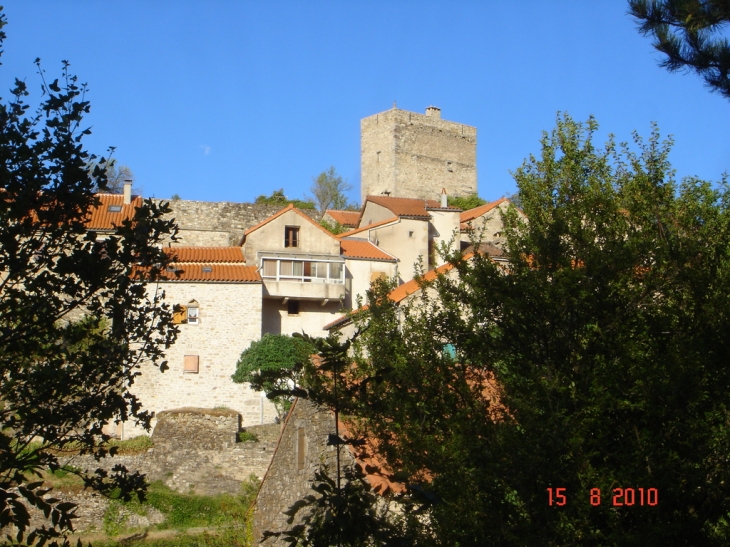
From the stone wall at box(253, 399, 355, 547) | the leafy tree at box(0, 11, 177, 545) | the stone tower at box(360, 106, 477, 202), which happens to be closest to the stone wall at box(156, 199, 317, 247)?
the stone tower at box(360, 106, 477, 202)

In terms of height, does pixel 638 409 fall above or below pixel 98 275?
below

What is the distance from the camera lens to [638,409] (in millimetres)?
8570

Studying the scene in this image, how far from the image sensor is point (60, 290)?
7109 mm

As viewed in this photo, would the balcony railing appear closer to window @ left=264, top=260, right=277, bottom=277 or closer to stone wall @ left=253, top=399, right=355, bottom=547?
window @ left=264, top=260, right=277, bottom=277

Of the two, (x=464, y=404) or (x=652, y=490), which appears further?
(x=464, y=404)

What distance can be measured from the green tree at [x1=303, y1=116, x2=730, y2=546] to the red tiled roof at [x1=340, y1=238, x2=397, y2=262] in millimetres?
25762

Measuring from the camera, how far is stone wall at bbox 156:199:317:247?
43.6m

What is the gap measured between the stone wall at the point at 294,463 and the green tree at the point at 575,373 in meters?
6.61

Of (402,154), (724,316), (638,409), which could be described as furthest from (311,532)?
(402,154)

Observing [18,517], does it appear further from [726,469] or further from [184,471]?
[184,471]

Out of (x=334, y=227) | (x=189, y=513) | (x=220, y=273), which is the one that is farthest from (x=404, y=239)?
(x=189, y=513)

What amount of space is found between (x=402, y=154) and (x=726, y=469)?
177 ft

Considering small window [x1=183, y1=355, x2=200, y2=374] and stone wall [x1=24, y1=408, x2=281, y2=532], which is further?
small window [x1=183, y1=355, x2=200, y2=374]

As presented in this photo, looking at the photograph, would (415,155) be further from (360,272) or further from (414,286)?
(414,286)
